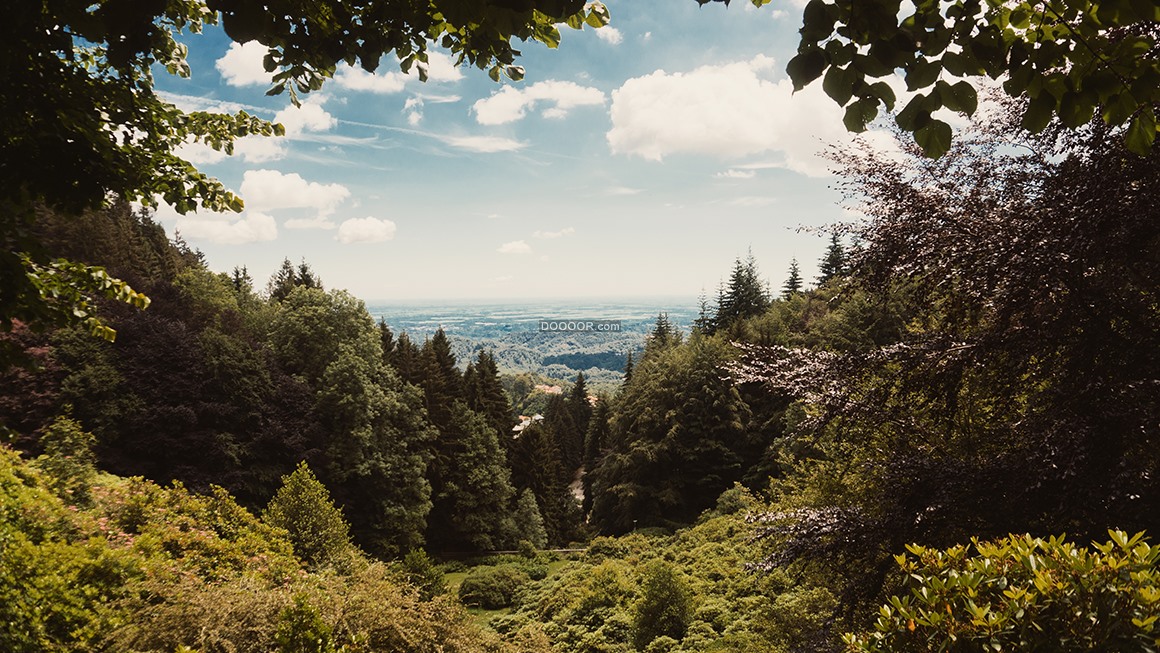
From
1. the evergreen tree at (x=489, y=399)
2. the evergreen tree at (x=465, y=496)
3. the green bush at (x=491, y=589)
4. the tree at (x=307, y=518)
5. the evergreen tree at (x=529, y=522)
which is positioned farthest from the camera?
the evergreen tree at (x=489, y=399)

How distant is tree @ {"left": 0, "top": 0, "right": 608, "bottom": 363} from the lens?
1685mm

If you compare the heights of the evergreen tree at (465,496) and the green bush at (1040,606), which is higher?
the green bush at (1040,606)

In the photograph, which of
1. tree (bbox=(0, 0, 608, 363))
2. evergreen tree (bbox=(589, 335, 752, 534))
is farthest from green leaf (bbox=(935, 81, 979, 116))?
evergreen tree (bbox=(589, 335, 752, 534))

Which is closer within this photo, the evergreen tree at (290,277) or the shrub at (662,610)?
the shrub at (662,610)

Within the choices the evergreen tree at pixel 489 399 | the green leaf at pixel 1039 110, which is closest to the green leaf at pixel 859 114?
the green leaf at pixel 1039 110

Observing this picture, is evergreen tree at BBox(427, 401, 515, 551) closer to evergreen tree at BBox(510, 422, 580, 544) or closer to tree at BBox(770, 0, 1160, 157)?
evergreen tree at BBox(510, 422, 580, 544)

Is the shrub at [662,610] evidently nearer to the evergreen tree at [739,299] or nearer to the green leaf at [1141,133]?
the green leaf at [1141,133]

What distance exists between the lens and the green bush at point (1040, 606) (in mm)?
2018

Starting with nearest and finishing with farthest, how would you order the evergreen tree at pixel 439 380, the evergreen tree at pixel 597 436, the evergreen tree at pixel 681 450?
the evergreen tree at pixel 681 450 < the evergreen tree at pixel 439 380 < the evergreen tree at pixel 597 436

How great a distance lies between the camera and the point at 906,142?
17.2 feet

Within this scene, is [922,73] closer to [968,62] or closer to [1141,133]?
[968,62]

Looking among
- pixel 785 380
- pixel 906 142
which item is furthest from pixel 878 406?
pixel 906 142

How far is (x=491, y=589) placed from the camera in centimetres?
1878

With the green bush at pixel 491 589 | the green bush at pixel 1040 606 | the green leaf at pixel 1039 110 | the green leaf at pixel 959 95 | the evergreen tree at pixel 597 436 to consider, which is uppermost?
the green leaf at pixel 959 95
